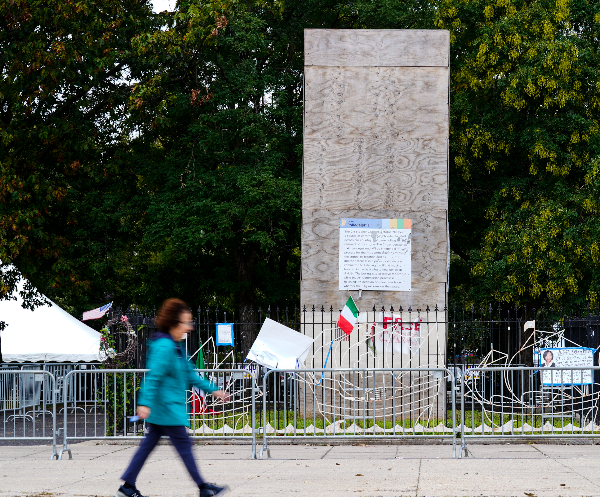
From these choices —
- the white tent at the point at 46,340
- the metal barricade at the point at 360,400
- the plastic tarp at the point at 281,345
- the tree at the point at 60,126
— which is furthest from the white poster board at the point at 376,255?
the tree at the point at 60,126

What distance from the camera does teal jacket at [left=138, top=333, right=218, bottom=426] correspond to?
6977 mm

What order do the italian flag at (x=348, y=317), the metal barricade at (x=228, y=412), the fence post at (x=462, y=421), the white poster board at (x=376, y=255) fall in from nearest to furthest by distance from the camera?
1. the fence post at (x=462, y=421)
2. the metal barricade at (x=228, y=412)
3. the italian flag at (x=348, y=317)
4. the white poster board at (x=376, y=255)

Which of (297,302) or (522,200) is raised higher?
(522,200)

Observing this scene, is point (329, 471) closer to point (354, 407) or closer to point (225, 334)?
point (354, 407)

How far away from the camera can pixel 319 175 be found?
1612cm

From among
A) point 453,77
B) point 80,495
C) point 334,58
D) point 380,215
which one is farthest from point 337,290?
point 453,77

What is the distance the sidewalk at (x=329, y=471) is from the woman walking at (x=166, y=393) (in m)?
1.18

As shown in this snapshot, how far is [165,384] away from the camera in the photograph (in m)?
7.06

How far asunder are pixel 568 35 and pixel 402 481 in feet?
66.5

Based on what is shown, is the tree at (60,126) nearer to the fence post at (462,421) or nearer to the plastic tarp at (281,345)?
the plastic tarp at (281,345)

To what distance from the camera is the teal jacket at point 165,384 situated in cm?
698

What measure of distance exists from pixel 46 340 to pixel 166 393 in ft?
48.5

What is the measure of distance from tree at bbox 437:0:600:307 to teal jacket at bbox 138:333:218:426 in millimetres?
17563

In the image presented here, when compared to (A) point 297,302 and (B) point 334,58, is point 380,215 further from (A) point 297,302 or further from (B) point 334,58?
(A) point 297,302
